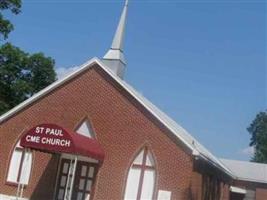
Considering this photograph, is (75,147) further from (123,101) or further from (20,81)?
(20,81)

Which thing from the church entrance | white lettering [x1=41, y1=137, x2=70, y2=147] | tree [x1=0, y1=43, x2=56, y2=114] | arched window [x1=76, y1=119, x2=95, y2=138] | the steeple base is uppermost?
tree [x1=0, y1=43, x2=56, y2=114]

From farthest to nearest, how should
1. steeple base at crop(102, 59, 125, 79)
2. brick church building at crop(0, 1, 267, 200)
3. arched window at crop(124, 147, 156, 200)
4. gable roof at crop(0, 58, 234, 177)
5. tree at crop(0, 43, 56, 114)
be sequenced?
tree at crop(0, 43, 56, 114), steeple base at crop(102, 59, 125, 79), arched window at crop(124, 147, 156, 200), gable roof at crop(0, 58, 234, 177), brick church building at crop(0, 1, 267, 200)

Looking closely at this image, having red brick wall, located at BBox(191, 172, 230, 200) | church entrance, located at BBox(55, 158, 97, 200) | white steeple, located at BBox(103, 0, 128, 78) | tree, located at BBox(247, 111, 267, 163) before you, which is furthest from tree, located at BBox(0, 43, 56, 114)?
tree, located at BBox(247, 111, 267, 163)

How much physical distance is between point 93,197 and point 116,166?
1.91m

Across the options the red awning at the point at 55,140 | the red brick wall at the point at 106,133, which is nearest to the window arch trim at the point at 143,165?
the red brick wall at the point at 106,133

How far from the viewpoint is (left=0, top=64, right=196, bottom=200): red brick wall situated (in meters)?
25.8

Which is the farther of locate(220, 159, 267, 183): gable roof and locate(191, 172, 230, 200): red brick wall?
locate(220, 159, 267, 183): gable roof

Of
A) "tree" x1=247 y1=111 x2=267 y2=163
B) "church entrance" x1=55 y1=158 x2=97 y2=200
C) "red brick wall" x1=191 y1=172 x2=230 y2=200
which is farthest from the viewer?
"tree" x1=247 y1=111 x2=267 y2=163

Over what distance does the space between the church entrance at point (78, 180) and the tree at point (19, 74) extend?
21675mm

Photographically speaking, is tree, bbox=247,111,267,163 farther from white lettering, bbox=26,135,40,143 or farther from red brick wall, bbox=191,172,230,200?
white lettering, bbox=26,135,40,143

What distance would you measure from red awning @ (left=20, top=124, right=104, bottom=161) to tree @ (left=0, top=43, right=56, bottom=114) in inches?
964

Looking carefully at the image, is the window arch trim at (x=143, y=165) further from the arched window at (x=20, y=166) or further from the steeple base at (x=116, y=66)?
the steeple base at (x=116, y=66)

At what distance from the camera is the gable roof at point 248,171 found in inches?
1773

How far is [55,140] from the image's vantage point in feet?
80.1
